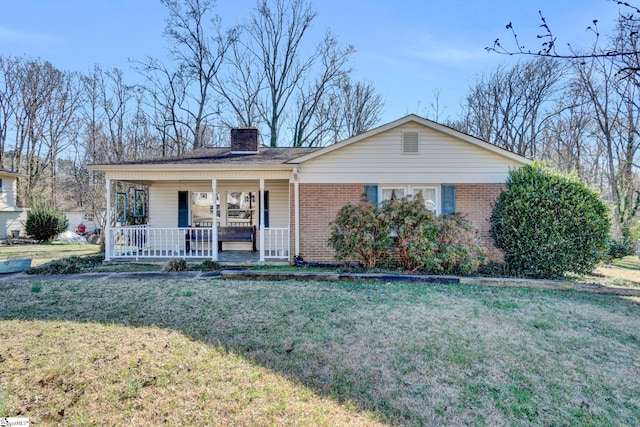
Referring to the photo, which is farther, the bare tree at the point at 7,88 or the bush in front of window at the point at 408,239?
the bare tree at the point at 7,88

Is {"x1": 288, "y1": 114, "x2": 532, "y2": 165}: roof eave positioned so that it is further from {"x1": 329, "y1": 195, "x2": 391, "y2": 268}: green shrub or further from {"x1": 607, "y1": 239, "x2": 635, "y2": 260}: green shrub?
{"x1": 607, "y1": 239, "x2": 635, "y2": 260}: green shrub

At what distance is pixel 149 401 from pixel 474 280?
6.46 metres

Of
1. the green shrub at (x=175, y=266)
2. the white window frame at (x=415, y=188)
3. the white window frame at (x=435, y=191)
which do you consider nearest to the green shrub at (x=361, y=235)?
the white window frame at (x=415, y=188)

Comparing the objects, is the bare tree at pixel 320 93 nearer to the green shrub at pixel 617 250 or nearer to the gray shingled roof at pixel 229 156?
the gray shingled roof at pixel 229 156

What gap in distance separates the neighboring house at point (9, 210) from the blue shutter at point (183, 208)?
1498 cm

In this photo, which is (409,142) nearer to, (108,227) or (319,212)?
(319,212)

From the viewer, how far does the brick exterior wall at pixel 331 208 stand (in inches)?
369

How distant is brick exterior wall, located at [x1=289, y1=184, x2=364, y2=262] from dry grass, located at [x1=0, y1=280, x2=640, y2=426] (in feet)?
11.9

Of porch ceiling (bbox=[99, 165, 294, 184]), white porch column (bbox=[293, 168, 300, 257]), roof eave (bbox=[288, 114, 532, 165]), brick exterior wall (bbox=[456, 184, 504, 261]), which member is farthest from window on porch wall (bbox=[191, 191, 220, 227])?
brick exterior wall (bbox=[456, 184, 504, 261])

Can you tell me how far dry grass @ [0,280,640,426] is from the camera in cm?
271

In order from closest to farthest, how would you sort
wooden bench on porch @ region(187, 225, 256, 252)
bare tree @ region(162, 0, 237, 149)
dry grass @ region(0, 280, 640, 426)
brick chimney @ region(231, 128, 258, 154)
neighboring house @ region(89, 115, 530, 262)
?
dry grass @ region(0, 280, 640, 426)
neighboring house @ region(89, 115, 530, 262)
wooden bench on porch @ region(187, 225, 256, 252)
brick chimney @ region(231, 128, 258, 154)
bare tree @ region(162, 0, 237, 149)

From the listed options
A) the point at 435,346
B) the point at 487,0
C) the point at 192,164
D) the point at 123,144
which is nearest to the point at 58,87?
the point at 123,144

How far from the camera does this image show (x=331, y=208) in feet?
31.1

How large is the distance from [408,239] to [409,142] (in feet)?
9.71
